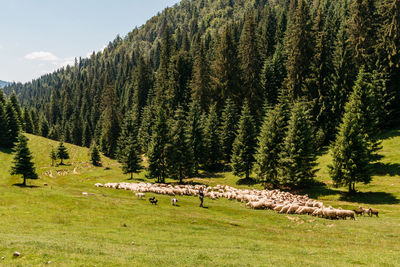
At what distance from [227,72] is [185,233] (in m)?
61.2

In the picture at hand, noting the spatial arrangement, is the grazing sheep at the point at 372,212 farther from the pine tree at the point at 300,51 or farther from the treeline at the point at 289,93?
the pine tree at the point at 300,51

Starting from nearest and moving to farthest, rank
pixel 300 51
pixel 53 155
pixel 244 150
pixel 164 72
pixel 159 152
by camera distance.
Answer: pixel 244 150
pixel 159 152
pixel 300 51
pixel 53 155
pixel 164 72

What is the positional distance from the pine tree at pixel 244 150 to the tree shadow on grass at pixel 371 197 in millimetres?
19412

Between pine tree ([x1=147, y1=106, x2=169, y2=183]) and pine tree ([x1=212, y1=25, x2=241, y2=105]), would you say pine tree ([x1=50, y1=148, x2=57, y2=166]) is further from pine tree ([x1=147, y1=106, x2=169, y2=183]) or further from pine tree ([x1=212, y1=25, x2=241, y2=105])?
pine tree ([x1=212, y1=25, x2=241, y2=105])

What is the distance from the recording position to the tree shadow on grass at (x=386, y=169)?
134 feet

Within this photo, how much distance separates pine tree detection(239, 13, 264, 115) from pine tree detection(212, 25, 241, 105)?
7.91ft

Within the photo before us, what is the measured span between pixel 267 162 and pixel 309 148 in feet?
26.2

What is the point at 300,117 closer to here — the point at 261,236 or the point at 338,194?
the point at 338,194

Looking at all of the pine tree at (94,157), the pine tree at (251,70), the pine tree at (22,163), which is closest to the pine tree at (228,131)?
the pine tree at (251,70)

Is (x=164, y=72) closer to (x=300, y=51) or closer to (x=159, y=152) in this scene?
(x=159, y=152)

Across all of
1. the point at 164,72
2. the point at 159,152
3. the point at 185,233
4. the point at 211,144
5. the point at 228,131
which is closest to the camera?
the point at 185,233

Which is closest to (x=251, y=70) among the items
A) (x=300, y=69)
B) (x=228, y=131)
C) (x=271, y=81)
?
(x=271, y=81)

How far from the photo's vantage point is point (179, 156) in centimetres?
5581

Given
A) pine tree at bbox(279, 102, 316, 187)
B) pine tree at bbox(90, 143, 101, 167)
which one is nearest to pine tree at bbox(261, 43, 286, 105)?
pine tree at bbox(279, 102, 316, 187)
